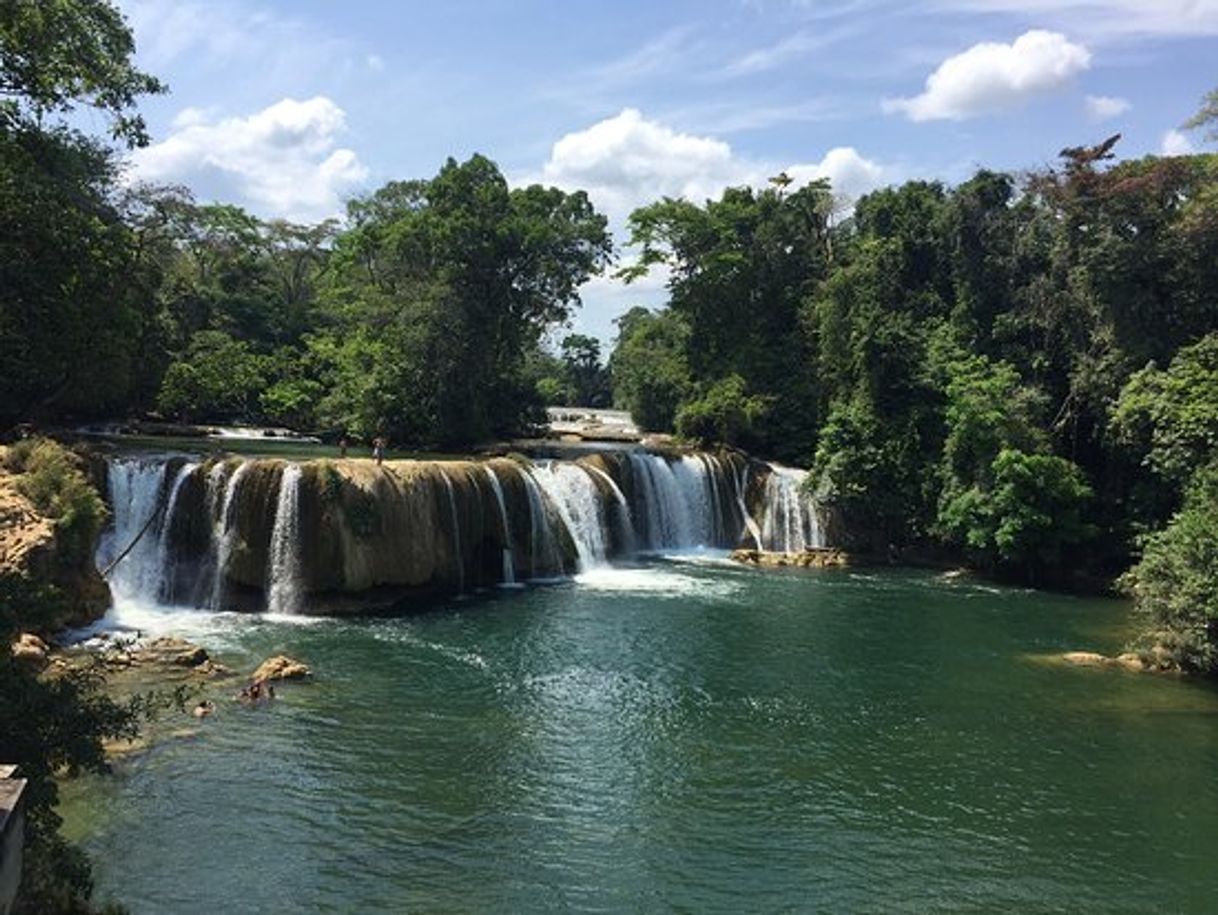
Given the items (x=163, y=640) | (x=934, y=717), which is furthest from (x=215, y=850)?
(x=934, y=717)

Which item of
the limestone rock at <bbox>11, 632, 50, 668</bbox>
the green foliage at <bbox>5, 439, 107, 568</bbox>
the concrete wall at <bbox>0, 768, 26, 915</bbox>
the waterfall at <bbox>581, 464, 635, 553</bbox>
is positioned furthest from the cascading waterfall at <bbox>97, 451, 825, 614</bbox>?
the concrete wall at <bbox>0, 768, 26, 915</bbox>

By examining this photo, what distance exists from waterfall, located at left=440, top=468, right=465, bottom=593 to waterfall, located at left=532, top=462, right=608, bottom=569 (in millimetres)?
3549

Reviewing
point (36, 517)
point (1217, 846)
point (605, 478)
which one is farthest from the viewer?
point (605, 478)

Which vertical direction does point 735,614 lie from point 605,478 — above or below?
below

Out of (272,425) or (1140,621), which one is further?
(272,425)

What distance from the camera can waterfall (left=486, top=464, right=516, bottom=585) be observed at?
2638cm

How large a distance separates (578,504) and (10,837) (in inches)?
894

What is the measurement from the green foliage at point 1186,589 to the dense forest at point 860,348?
2.3 inches

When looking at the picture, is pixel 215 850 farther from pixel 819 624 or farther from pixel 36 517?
pixel 819 624

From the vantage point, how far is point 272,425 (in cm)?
4062

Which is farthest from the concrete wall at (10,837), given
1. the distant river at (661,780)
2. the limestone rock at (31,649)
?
the limestone rock at (31,649)

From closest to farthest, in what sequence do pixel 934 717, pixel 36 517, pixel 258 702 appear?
pixel 258 702 < pixel 934 717 < pixel 36 517

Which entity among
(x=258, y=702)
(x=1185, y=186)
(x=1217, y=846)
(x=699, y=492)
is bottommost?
(x=1217, y=846)

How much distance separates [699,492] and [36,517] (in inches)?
791
